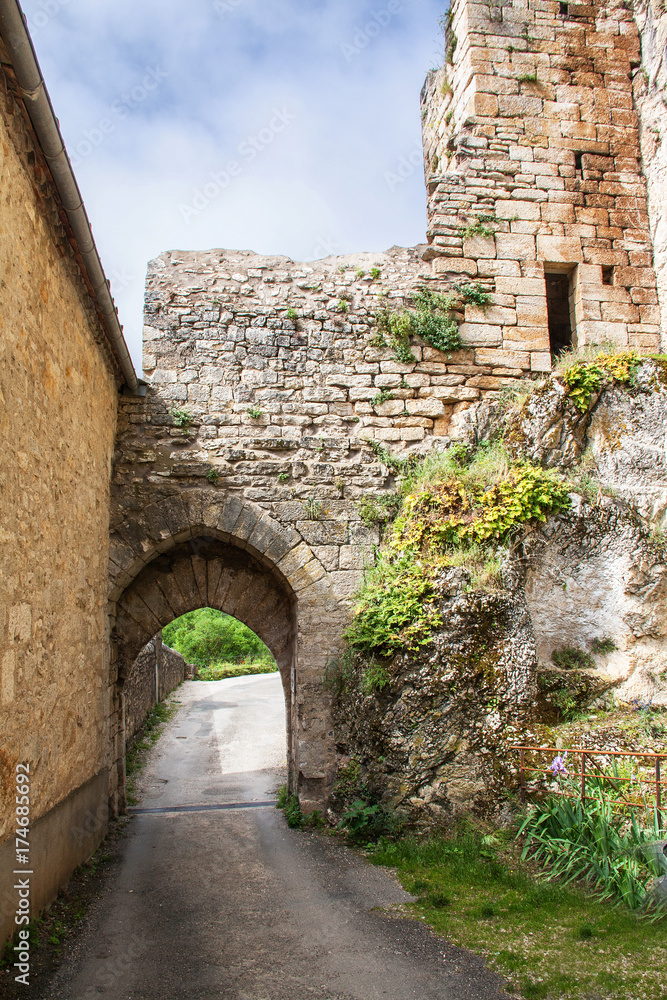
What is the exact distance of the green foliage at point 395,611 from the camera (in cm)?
520

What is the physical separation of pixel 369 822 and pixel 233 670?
18248 mm

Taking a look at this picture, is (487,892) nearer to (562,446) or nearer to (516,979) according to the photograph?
(516,979)

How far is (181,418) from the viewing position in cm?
626

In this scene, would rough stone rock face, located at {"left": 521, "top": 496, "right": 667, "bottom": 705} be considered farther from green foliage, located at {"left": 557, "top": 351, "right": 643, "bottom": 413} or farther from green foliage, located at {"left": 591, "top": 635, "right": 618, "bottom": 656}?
green foliage, located at {"left": 557, "top": 351, "right": 643, "bottom": 413}

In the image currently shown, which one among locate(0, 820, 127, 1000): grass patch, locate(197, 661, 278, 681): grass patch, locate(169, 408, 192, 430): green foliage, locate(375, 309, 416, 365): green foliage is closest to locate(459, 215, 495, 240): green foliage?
locate(375, 309, 416, 365): green foliage

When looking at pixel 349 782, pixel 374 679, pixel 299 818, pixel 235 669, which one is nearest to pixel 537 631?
pixel 374 679

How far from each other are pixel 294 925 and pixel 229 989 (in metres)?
0.80

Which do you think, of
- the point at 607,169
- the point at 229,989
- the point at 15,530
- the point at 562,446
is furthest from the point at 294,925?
the point at 607,169

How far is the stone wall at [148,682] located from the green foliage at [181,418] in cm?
259

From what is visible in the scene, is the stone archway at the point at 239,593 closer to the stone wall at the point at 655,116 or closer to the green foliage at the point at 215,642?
the stone wall at the point at 655,116

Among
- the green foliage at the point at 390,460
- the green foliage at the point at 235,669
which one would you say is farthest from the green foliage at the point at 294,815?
the green foliage at the point at 235,669

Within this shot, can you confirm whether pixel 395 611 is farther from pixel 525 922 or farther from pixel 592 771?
pixel 525 922

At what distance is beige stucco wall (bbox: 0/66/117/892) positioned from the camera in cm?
337

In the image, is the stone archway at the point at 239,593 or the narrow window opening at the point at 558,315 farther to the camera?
the narrow window opening at the point at 558,315
